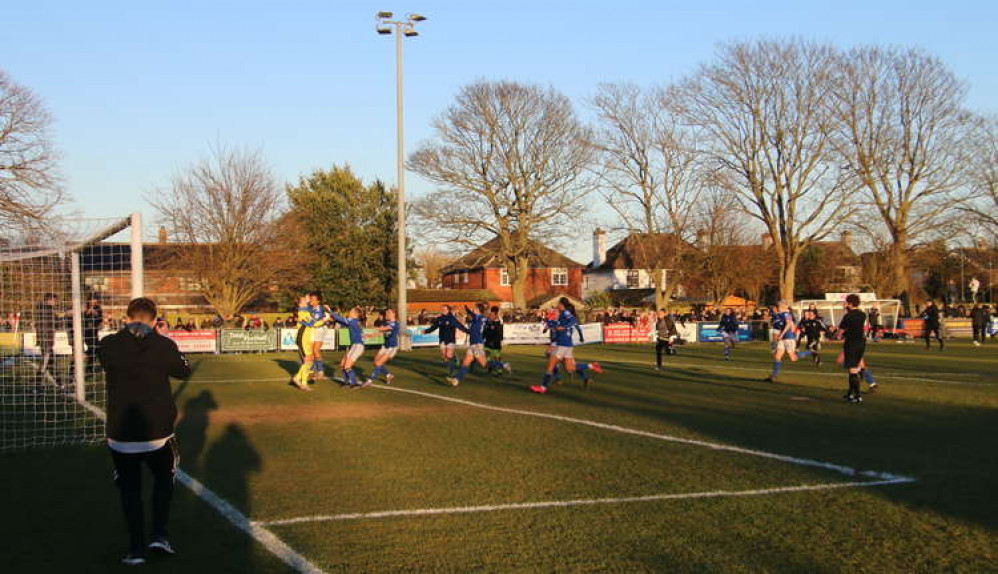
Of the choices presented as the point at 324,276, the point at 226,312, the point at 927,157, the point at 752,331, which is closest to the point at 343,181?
the point at 324,276

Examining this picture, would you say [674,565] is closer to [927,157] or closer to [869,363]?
[869,363]

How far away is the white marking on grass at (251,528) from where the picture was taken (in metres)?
5.94

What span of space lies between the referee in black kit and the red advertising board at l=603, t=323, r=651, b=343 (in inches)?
1043

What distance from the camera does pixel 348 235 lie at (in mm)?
59188

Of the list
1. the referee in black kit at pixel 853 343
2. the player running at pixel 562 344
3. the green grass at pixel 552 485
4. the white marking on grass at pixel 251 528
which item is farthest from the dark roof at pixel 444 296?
the white marking on grass at pixel 251 528

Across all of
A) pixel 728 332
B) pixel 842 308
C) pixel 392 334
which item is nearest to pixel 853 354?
pixel 392 334

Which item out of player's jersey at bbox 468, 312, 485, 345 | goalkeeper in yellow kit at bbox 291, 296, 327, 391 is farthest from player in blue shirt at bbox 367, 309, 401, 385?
player's jersey at bbox 468, 312, 485, 345

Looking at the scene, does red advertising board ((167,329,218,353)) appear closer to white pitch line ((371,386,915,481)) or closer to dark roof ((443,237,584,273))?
white pitch line ((371,386,915,481))

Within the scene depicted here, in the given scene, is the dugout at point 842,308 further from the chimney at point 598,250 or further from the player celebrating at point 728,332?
the chimney at point 598,250

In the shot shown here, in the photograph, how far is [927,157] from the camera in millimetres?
46094

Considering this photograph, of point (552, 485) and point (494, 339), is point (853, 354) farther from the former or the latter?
point (494, 339)

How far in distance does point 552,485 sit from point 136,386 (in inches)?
164

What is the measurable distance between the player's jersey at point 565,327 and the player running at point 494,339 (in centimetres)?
441

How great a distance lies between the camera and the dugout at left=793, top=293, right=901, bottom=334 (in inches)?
1687
